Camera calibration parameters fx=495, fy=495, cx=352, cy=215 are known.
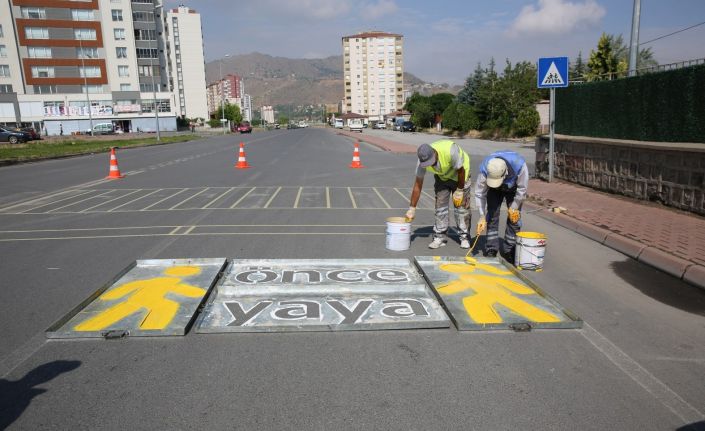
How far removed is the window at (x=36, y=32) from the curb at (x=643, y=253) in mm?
89457

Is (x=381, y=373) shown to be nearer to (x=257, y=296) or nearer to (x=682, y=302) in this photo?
(x=257, y=296)

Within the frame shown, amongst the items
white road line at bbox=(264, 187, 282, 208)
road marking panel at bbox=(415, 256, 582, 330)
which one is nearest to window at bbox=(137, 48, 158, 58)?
white road line at bbox=(264, 187, 282, 208)

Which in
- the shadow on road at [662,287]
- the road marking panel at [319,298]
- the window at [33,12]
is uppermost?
the window at [33,12]

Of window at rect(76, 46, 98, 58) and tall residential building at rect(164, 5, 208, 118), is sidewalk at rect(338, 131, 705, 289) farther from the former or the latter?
tall residential building at rect(164, 5, 208, 118)

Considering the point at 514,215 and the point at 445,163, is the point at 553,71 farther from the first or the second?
the point at 514,215

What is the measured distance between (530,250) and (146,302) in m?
4.53

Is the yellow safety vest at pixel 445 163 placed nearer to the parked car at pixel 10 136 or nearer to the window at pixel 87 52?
the parked car at pixel 10 136

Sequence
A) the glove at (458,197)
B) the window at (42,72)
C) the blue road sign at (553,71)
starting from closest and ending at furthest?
the glove at (458,197) → the blue road sign at (553,71) → the window at (42,72)

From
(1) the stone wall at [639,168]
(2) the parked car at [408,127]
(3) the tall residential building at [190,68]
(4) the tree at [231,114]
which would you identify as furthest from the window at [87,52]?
(1) the stone wall at [639,168]

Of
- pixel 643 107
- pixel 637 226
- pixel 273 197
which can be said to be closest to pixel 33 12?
pixel 273 197

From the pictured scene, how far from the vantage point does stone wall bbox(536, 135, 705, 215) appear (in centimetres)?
873

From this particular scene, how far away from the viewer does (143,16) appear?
86750 mm

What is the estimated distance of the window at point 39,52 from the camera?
76438 mm

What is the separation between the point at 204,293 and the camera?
17.3ft
